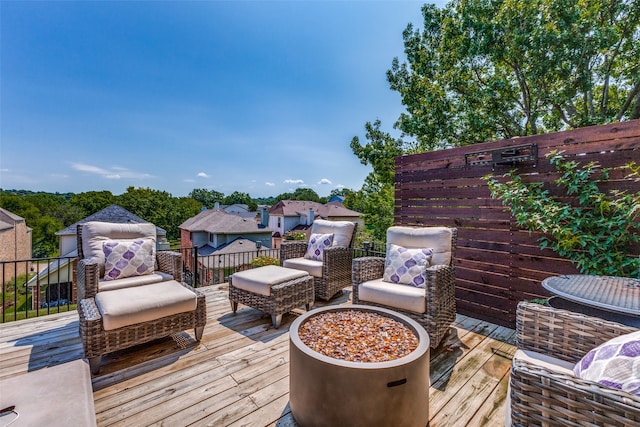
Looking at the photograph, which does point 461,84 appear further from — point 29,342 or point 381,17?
point 29,342

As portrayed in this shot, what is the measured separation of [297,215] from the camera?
84.2ft

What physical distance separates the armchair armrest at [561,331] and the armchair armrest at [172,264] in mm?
3206

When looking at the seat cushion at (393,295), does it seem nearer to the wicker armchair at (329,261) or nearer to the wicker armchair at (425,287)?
the wicker armchair at (425,287)

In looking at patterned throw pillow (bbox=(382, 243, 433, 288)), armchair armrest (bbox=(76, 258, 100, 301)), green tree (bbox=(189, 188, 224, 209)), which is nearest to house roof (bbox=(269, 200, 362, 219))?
patterned throw pillow (bbox=(382, 243, 433, 288))

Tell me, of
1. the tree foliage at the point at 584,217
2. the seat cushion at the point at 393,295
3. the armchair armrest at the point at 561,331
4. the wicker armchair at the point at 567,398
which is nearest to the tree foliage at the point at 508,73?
the tree foliage at the point at 584,217

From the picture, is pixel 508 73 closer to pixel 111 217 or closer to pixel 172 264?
pixel 172 264

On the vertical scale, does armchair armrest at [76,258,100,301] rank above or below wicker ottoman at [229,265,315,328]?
above

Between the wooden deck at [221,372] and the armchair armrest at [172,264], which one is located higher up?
the armchair armrest at [172,264]

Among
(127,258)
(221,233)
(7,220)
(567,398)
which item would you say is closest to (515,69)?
(567,398)

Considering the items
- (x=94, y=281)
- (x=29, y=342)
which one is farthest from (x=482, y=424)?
(x=29, y=342)

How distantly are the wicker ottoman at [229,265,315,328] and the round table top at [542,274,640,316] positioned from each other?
2283 millimetres

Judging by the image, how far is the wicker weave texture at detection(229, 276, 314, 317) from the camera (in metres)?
3.00

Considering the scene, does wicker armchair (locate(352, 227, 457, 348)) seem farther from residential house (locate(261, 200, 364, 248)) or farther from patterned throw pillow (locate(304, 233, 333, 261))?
residential house (locate(261, 200, 364, 248))

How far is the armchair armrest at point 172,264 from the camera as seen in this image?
126 inches
